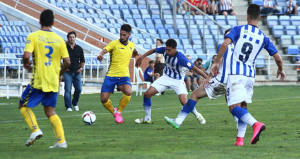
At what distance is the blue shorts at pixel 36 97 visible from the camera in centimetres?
820

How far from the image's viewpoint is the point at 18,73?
2278 cm

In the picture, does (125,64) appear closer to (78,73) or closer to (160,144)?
(78,73)

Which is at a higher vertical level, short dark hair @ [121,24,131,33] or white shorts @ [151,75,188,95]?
short dark hair @ [121,24,131,33]

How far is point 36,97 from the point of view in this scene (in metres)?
8.23

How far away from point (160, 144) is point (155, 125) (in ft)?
10.4

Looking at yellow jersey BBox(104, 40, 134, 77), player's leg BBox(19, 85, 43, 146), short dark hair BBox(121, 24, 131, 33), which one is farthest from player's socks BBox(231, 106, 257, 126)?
yellow jersey BBox(104, 40, 134, 77)

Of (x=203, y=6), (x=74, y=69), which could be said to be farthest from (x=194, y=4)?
(x=74, y=69)

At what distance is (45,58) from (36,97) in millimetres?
550

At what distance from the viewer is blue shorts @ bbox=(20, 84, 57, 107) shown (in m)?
8.20

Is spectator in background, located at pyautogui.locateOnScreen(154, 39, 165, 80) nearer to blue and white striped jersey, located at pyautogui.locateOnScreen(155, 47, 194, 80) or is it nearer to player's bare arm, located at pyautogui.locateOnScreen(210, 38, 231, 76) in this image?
blue and white striped jersey, located at pyautogui.locateOnScreen(155, 47, 194, 80)

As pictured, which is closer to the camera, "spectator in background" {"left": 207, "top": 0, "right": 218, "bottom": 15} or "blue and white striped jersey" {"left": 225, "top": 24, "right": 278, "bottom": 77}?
"blue and white striped jersey" {"left": 225, "top": 24, "right": 278, "bottom": 77}

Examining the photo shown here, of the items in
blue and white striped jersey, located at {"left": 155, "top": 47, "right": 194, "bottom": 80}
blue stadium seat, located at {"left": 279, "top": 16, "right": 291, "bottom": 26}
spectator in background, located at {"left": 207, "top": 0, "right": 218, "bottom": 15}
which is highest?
spectator in background, located at {"left": 207, "top": 0, "right": 218, "bottom": 15}

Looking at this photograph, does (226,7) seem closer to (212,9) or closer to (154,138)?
(212,9)

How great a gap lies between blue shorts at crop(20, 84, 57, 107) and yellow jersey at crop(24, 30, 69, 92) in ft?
0.32
